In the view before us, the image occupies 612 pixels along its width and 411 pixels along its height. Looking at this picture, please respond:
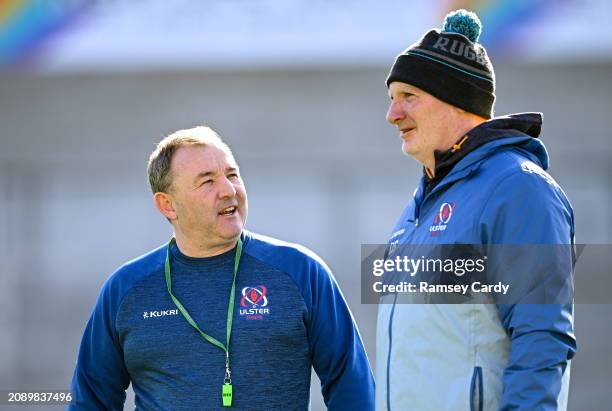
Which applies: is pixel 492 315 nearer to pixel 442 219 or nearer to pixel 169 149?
pixel 442 219

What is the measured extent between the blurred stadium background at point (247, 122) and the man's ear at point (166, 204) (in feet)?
18.9

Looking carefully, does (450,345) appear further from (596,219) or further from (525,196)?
(596,219)

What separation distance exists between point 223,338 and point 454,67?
1.05m

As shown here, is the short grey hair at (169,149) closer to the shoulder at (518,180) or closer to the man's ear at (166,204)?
the man's ear at (166,204)

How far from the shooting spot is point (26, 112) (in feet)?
36.2

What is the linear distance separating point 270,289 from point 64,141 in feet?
27.1

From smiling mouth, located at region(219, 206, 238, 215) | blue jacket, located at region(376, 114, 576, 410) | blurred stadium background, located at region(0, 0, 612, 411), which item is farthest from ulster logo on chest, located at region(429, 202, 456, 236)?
blurred stadium background, located at region(0, 0, 612, 411)

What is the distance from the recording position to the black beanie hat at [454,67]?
Result: 271 cm

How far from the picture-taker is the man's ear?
10.7 ft

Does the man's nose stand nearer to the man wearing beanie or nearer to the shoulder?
the man wearing beanie

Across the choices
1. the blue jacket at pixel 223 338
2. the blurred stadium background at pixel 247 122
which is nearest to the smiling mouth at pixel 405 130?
the blue jacket at pixel 223 338

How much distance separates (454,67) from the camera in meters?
2.75

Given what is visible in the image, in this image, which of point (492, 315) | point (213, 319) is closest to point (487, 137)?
point (492, 315)

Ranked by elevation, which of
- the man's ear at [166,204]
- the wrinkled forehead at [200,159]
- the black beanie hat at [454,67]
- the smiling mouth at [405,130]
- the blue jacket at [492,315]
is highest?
the black beanie hat at [454,67]
